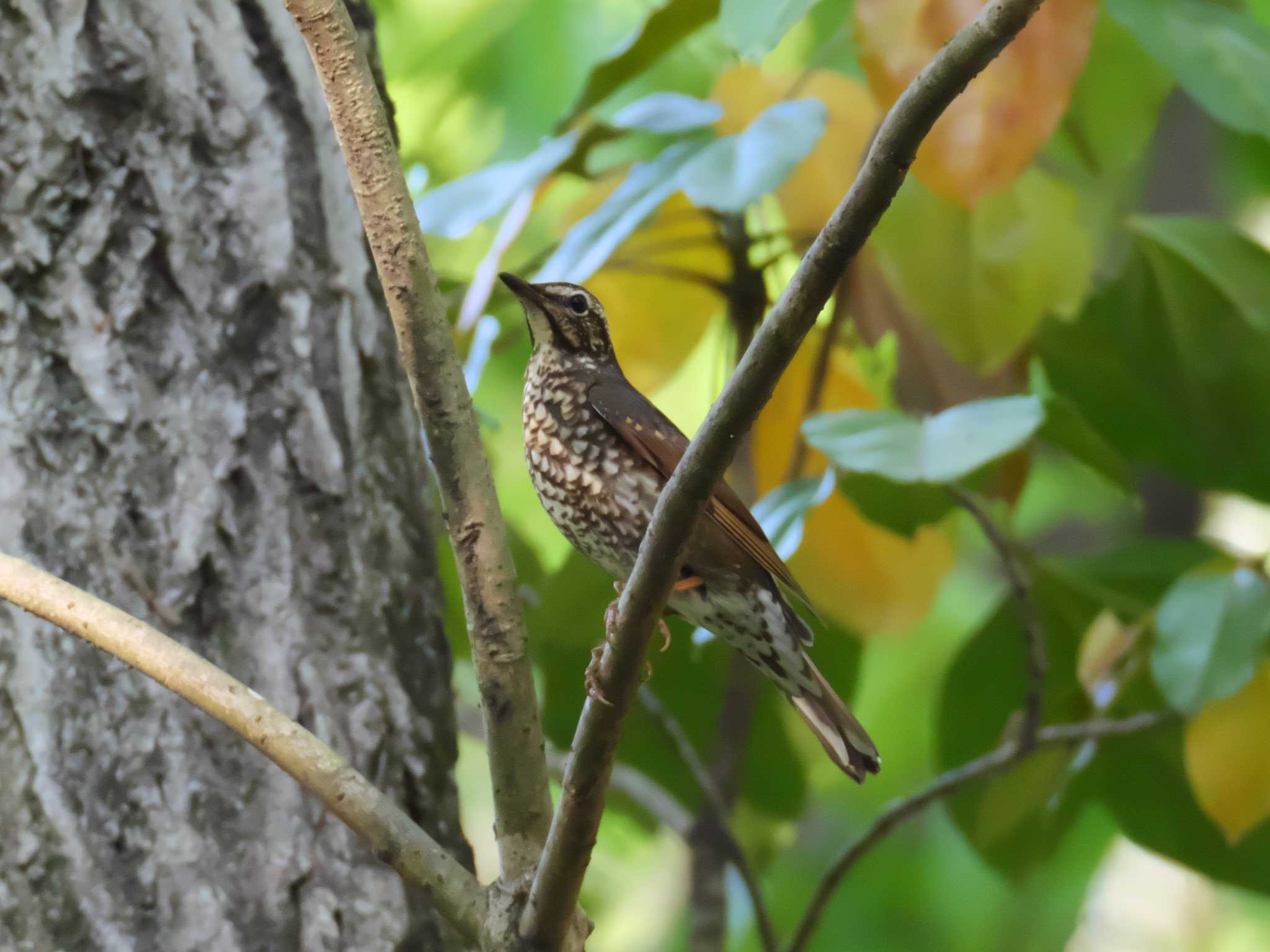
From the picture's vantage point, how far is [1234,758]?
2.45 metres

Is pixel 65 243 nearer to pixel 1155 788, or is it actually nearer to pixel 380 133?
pixel 380 133

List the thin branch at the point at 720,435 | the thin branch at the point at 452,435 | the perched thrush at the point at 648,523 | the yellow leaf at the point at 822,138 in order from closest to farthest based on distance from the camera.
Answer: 1. the thin branch at the point at 720,435
2. the thin branch at the point at 452,435
3. the perched thrush at the point at 648,523
4. the yellow leaf at the point at 822,138

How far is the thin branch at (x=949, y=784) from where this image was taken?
95.0 inches

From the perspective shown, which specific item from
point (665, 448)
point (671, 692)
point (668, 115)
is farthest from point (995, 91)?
point (671, 692)

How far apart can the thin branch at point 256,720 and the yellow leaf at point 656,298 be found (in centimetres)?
140

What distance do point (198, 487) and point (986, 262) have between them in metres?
1.46

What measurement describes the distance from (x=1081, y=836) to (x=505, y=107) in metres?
2.52

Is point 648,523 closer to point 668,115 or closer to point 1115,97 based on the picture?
point 668,115

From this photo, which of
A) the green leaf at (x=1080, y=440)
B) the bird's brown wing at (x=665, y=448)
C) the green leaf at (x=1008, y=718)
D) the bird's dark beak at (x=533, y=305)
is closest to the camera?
the bird's brown wing at (x=665, y=448)

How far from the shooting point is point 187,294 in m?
2.07

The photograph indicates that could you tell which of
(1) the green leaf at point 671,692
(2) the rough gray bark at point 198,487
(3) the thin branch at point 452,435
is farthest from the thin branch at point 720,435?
(1) the green leaf at point 671,692

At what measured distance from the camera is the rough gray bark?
1811mm

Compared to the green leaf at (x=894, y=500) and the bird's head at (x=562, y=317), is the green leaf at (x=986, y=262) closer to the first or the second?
the green leaf at (x=894, y=500)

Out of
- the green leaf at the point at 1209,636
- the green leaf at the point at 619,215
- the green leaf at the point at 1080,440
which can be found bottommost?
the green leaf at the point at 1209,636
